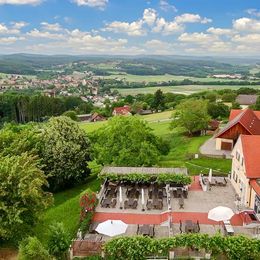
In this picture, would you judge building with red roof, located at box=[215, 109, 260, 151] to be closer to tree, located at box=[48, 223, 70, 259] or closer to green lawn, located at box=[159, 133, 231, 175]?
green lawn, located at box=[159, 133, 231, 175]

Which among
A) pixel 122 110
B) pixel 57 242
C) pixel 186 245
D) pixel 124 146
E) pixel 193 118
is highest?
pixel 124 146

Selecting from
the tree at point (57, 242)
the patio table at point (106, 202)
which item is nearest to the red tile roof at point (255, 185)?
→ the patio table at point (106, 202)

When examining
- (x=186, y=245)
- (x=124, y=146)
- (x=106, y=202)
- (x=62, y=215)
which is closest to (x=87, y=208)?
(x=106, y=202)

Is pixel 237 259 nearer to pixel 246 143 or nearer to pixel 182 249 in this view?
pixel 182 249

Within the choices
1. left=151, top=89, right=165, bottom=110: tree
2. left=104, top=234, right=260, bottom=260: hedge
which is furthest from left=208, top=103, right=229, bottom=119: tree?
left=104, top=234, right=260, bottom=260: hedge

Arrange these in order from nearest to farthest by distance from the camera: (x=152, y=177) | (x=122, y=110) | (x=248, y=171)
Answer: (x=248, y=171) < (x=152, y=177) < (x=122, y=110)

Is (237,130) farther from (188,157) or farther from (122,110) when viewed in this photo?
(122,110)
